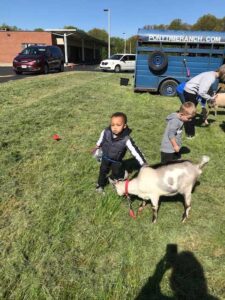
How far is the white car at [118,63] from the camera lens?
33531 mm

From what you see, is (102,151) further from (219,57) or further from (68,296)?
(219,57)

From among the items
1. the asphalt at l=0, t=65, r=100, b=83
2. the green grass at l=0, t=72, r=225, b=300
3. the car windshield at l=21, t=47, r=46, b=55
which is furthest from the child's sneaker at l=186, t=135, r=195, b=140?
the car windshield at l=21, t=47, r=46, b=55

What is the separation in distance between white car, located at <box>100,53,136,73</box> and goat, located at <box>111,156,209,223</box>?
30150mm

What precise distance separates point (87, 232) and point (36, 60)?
20168 mm

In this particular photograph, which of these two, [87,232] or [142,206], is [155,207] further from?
[87,232]

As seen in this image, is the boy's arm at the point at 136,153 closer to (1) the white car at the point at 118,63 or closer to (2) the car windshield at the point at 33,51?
(2) the car windshield at the point at 33,51

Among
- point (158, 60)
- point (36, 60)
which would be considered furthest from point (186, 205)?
point (36, 60)

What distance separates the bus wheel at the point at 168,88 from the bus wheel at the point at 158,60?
2.34 ft

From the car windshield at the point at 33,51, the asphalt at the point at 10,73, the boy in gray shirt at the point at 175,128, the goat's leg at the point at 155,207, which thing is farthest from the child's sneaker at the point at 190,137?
the car windshield at the point at 33,51

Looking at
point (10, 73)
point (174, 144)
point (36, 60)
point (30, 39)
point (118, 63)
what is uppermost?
point (174, 144)

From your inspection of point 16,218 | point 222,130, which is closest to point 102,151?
point 16,218

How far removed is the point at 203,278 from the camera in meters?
3.74

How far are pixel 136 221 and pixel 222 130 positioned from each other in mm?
5860

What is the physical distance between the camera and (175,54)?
47.5 ft
